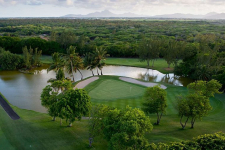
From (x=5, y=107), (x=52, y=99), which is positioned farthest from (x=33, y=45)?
(x=52, y=99)

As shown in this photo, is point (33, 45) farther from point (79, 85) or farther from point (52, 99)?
point (52, 99)

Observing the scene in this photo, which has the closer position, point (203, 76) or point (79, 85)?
point (79, 85)

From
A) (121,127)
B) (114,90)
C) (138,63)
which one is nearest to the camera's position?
(121,127)

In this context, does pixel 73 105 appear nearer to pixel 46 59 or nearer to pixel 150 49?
pixel 150 49

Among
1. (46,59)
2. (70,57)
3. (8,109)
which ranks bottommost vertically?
(8,109)

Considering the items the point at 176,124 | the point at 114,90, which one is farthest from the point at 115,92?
the point at 176,124

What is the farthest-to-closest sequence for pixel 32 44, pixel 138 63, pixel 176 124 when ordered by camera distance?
pixel 32 44, pixel 138 63, pixel 176 124

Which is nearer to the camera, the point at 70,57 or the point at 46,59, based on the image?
the point at 70,57
